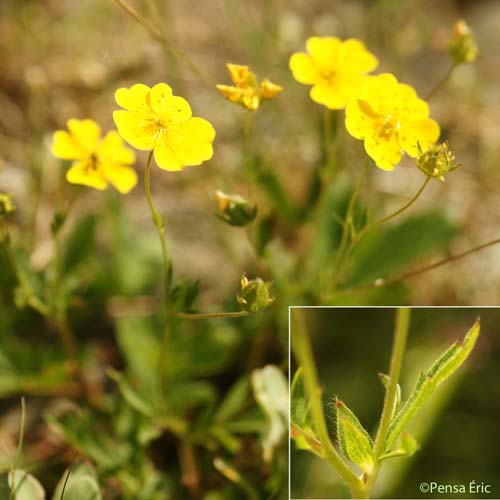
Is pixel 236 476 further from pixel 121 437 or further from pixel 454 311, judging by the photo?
pixel 454 311

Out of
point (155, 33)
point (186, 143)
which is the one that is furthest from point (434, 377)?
point (155, 33)

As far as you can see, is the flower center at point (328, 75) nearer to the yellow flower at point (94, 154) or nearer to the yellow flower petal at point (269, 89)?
the yellow flower petal at point (269, 89)

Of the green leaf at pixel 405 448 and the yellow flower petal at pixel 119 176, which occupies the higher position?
the yellow flower petal at pixel 119 176

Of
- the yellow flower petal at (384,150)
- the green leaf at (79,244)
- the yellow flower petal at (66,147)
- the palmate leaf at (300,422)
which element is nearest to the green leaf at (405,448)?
the palmate leaf at (300,422)

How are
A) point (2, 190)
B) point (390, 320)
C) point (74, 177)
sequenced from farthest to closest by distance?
point (2, 190), point (390, 320), point (74, 177)

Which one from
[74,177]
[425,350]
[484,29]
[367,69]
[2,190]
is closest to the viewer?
[74,177]

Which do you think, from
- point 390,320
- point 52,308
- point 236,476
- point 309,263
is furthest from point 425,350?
point 52,308

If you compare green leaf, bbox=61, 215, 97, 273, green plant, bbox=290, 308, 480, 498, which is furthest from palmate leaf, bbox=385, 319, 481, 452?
green leaf, bbox=61, 215, 97, 273
